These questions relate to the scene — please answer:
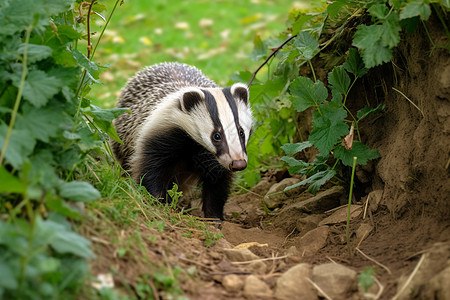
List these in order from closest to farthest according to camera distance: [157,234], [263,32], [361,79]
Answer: [157,234] → [361,79] → [263,32]

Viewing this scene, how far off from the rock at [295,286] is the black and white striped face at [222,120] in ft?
4.47

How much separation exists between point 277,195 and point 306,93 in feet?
4.28

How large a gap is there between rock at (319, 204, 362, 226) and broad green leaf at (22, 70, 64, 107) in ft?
7.25

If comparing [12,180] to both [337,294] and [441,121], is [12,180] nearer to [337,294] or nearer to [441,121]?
[337,294]

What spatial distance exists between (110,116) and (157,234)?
92cm

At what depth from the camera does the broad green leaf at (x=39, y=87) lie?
2.74m

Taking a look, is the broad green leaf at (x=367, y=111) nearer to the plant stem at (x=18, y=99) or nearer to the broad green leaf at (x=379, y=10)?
the broad green leaf at (x=379, y=10)

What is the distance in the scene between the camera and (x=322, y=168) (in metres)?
4.40

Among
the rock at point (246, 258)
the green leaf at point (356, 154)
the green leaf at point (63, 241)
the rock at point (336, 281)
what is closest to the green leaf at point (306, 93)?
the green leaf at point (356, 154)

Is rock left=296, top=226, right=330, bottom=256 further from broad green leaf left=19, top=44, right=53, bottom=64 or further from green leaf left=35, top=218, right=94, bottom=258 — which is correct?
broad green leaf left=19, top=44, right=53, bottom=64

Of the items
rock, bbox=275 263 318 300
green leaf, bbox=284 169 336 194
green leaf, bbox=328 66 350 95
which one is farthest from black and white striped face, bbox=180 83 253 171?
rock, bbox=275 263 318 300

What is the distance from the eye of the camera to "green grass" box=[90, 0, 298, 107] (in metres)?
9.37

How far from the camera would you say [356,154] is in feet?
13.0

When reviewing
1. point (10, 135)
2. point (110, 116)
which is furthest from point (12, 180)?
point (110, 116)
